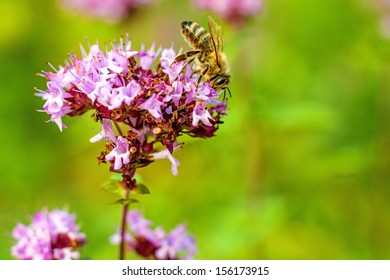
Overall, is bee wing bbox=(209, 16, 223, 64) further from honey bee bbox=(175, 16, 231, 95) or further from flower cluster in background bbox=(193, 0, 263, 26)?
flower cluster in background bbox=(193, 0, 263, 26)

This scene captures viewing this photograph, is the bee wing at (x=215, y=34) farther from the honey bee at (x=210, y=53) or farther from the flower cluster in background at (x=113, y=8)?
the flower cluster in background at (x=113, y=8)

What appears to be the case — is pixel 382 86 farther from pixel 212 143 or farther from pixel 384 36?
pixel 212 143

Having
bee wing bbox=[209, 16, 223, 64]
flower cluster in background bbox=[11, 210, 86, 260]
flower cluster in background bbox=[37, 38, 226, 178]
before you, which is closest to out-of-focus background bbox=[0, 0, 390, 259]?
bee wing bbox=[209, 16, 223, 64]

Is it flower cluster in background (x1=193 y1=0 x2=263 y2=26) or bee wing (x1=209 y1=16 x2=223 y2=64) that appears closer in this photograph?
bee wing (x1=209 y1=16 x2=223 y2=64)

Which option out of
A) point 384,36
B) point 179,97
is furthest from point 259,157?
point 179,97

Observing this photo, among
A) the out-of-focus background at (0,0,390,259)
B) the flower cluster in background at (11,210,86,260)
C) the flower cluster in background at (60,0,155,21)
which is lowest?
the flower cluster in background at (11,210,86,260)

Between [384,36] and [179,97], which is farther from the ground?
[384,36]

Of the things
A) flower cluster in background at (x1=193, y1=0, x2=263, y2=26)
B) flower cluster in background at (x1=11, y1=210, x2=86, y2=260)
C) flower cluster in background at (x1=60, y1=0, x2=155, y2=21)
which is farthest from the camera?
flower cluster in background at (x1=60, y1=0, x2=155, y2=21)
